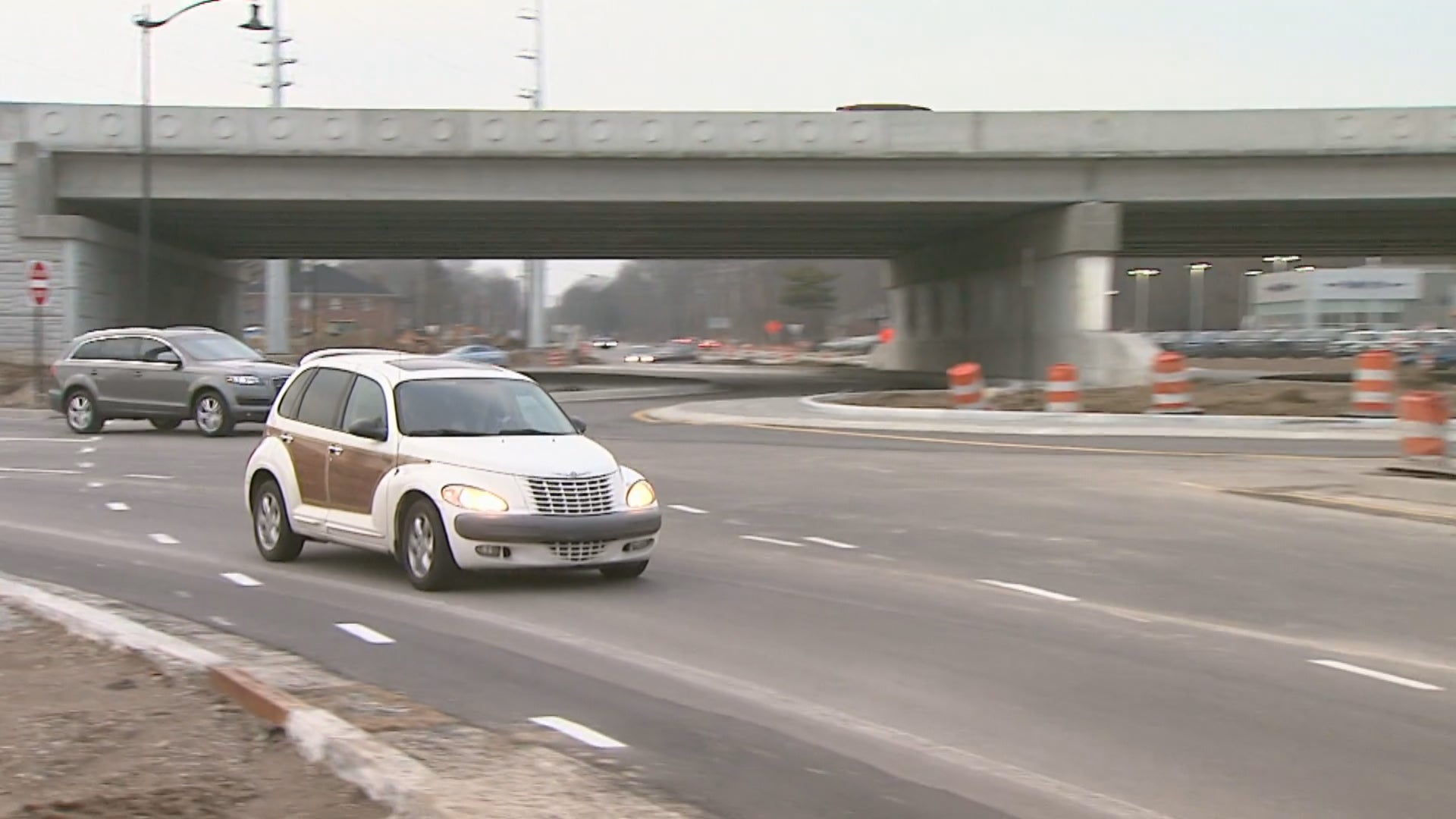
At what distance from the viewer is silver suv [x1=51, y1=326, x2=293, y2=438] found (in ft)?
83.1

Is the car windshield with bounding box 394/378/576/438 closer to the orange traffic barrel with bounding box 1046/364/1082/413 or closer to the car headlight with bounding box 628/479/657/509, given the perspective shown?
the car headlight with bounding box 628/479/657/509

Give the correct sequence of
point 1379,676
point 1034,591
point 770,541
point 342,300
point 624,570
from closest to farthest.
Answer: point 1379,676
point 1034,591
point 624,570
point 770,541
point 342,300

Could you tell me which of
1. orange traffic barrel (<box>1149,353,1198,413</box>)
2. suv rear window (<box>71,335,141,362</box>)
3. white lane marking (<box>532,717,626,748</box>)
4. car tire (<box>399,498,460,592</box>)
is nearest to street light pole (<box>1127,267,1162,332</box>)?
orange traffic barrel (<box>1149,353,1198,413</box>)

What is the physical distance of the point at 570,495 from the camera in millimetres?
10344

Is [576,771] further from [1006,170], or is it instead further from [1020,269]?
→ [1020,269]

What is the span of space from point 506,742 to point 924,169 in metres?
37.1

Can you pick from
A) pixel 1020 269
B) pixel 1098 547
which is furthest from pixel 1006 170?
pixel 1098 547

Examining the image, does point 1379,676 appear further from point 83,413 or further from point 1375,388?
point 83,413

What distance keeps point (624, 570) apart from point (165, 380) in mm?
17027

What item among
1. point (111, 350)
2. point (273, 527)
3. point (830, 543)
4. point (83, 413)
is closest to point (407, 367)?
point (273, 527)

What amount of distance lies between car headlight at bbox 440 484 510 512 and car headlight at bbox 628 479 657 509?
91cm

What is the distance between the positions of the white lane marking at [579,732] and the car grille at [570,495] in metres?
3.24

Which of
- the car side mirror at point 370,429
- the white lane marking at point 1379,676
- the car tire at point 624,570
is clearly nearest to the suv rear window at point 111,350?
the car side mirror at point 370,429

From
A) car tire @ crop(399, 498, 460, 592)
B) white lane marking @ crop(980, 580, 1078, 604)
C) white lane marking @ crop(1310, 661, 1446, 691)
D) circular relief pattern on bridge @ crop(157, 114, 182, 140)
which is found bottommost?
white lane marking @ crop(980, 580, 1078, 604)
